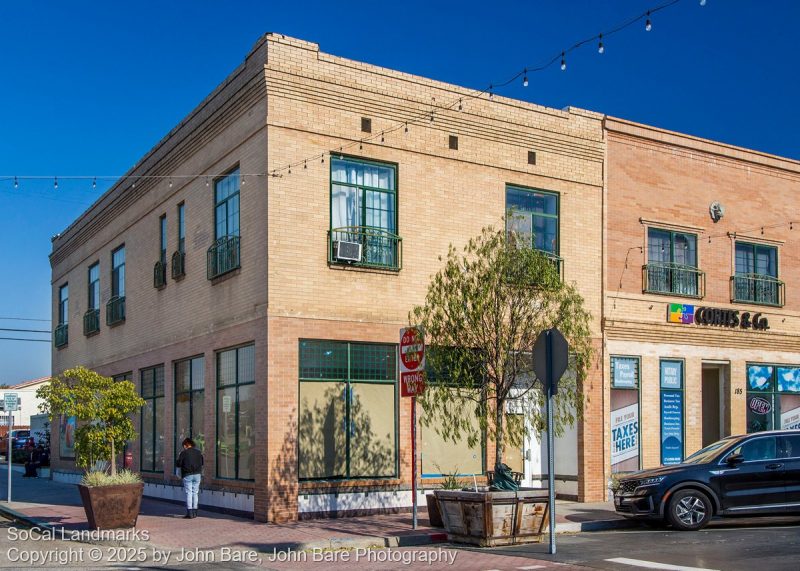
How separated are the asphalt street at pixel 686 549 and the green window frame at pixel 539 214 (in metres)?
6.74

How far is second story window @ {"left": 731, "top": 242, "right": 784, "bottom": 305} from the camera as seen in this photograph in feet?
79.1

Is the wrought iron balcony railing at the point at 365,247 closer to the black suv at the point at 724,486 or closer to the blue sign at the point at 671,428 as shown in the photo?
the black suv at the point at 724,486

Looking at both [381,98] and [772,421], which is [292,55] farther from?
[772,421]

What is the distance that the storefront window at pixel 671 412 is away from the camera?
73.3 ft

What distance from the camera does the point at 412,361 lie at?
15.5 meters

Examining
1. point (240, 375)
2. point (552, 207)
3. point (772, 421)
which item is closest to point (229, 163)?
point (240, 375)

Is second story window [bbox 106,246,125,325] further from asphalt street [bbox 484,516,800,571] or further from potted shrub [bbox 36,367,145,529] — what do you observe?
asphalt street [bbox 484,516,800,571]

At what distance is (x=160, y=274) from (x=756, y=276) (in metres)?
14.7

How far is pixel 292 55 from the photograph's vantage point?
1828 centimetres

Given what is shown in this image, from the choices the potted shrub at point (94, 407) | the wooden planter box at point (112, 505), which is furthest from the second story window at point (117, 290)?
the wooden planter box at point (112, 505)

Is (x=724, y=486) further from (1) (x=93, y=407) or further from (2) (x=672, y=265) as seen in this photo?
(1) (x=93, y=407)

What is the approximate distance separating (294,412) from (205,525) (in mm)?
2485

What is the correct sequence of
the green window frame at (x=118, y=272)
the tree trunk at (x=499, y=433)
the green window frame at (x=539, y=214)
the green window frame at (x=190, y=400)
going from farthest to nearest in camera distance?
the green window frame at (x=118, y=272)
the green window frame at (x=190, y=400)
the green window frame at (x=539, y=214)
the tree trunk at (x=499, y=433)

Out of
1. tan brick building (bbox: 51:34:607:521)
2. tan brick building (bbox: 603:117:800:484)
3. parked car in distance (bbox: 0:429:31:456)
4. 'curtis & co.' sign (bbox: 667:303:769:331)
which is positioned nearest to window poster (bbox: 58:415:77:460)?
tan brick building (bbox: 51:34:607:521)
